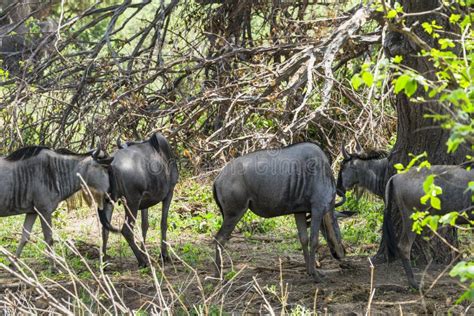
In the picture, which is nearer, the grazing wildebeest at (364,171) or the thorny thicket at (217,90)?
the grazing wildebeest at (364,171)

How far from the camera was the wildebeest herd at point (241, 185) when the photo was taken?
8.27 meters

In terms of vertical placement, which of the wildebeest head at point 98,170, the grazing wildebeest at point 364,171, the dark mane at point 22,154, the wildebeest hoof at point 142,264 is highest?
the dark mane at point 22,154

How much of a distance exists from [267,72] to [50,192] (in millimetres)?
2648

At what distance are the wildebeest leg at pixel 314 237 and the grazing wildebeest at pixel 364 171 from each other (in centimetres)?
88

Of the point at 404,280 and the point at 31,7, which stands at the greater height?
the point at 31,7

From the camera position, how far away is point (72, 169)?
9656 mm

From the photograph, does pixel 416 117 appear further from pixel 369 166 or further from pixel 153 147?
pixel 153 147

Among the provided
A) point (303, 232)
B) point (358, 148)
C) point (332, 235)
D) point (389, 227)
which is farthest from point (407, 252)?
point (358, 148)

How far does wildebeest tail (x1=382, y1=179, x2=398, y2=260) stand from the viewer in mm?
8336

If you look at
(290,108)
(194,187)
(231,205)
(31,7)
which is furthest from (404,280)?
(31,7)

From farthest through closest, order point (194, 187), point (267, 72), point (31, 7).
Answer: point (31, 7) → point (194, 187) → point (267, 72)

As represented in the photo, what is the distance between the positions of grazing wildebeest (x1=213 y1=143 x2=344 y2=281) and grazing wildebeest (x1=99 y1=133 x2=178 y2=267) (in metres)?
1.03

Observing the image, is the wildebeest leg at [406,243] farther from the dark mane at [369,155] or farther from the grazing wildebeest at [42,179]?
the grazing wildebeest at [42,179]

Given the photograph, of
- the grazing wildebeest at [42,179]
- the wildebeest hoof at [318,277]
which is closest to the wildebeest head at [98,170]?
the grazing wildebeest at [42,179]
